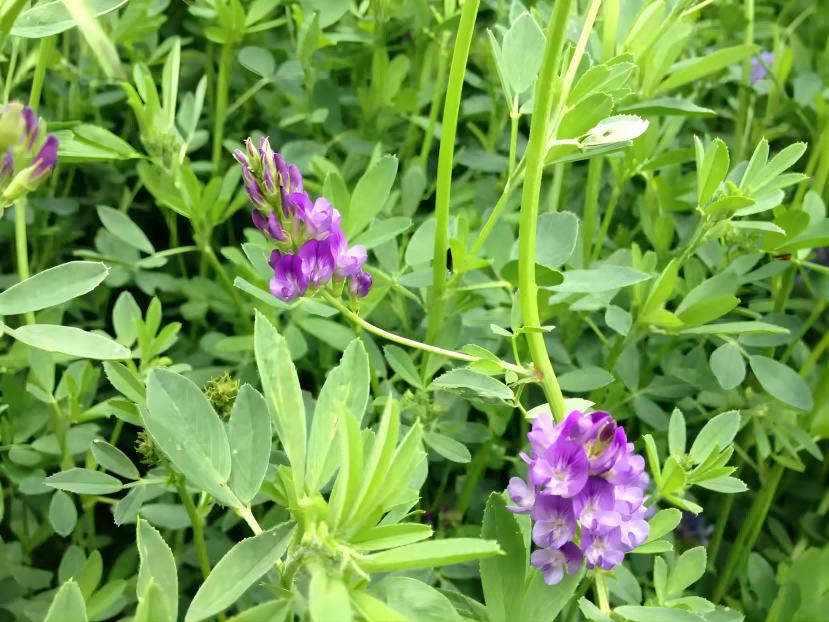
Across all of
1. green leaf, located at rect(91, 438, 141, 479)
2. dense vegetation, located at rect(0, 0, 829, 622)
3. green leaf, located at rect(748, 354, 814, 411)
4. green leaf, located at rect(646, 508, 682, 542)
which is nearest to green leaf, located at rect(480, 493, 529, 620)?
dense vegetation, located at rect(0, 0, 829, 622)

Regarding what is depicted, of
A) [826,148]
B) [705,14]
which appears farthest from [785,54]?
[705,14]

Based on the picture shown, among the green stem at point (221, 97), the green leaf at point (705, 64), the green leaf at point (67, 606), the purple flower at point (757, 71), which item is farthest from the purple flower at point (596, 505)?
the purple flower at point (757, 71)

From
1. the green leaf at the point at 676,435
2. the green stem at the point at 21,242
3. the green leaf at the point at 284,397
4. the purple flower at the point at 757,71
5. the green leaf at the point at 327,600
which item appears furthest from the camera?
the purple flower at the point at 757,71

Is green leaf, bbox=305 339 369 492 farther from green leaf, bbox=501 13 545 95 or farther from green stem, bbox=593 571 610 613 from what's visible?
green leaf, bbox=501 13 545 95

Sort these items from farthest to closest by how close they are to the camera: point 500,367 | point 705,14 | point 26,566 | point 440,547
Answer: point 705,14
point 26,566
point 500,367
point 440,547

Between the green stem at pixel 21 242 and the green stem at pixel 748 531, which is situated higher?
the green stem at pixel 21 242

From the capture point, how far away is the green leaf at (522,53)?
0.82 meters

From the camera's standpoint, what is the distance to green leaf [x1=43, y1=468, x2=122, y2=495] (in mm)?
736

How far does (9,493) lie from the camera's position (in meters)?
1.00

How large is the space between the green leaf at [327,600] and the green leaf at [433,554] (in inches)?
1.0

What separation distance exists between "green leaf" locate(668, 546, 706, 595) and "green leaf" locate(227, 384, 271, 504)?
0.37m

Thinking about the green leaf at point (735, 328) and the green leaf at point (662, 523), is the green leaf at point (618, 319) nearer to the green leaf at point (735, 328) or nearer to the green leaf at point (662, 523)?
the green leaf at point (735, 328)

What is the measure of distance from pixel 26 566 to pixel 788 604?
0.79 meters

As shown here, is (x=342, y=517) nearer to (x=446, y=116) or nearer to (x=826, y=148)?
(x=446, y=116)
